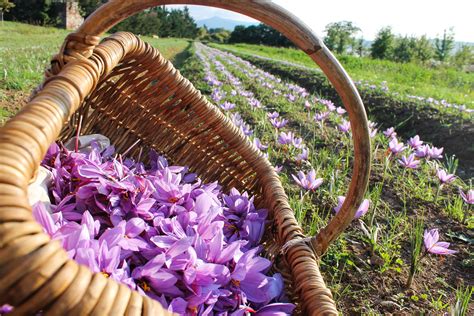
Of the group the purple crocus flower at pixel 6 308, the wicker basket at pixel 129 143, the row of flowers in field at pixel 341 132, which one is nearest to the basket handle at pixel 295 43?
the wicker basket at pixel 129 143

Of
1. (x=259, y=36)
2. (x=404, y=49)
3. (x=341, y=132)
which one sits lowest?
(x=259, y=36)

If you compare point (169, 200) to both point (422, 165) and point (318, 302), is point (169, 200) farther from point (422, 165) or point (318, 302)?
point (422, 165)

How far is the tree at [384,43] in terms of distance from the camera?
98.1 feet

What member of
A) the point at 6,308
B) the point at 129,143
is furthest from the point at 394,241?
the point at 6,308

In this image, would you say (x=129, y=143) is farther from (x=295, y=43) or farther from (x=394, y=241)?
(x=394, y=241)

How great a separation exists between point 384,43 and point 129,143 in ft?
105

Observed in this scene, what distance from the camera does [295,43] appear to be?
0.85 m

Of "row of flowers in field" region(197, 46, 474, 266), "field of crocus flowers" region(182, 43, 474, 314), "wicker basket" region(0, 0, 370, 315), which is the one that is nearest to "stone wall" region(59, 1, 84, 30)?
"row of flowers in field" region(197, 46, 474, 266)

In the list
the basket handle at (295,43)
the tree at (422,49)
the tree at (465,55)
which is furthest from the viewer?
the tree at (422,49)

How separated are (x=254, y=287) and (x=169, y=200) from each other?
0.33 metres

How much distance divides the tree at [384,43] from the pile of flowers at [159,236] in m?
32.0

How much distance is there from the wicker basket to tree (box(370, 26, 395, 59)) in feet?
104

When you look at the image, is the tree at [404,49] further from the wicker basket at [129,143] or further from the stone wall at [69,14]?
the wicker basket at [129,143]

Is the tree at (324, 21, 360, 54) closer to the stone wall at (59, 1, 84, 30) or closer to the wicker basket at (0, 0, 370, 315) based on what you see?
the stone wall at (59, 1, 84, 30)
